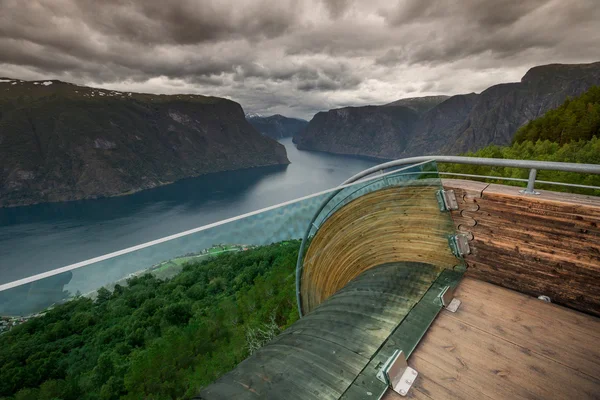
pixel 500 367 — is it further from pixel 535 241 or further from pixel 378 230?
pixel 378 230

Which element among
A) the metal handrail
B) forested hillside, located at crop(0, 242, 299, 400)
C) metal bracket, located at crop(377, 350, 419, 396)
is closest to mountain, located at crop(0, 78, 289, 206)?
forested hillside, located at crop(0, 242, 299, 400)

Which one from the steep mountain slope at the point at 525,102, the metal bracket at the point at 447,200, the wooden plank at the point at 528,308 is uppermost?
the metal bracket at the point at 447,200

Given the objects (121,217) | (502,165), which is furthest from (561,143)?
(121,217)

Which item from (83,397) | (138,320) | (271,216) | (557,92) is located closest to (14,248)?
(83,397)

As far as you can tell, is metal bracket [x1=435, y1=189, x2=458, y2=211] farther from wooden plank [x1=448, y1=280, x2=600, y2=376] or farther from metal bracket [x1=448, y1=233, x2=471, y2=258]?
wooden plank [x1=448, y1=280, x2=600, y2=376]

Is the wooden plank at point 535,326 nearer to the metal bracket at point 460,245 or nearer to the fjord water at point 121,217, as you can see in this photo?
the metal bracket at point 460,245

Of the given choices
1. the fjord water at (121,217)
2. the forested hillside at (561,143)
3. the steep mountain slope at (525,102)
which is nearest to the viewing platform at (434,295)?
the forested hillside at (561,143)
